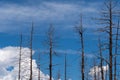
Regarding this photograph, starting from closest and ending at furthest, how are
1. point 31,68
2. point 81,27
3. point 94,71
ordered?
point 81,27, point 31,68, point 94,71

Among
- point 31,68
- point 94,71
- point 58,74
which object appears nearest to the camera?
point 31,68

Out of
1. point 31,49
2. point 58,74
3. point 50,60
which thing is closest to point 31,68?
point 31,49

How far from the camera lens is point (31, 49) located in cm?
5712

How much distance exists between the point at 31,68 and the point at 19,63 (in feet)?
19.4

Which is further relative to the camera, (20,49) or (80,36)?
(20,49)

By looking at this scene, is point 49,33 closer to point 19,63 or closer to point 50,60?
point 50,60

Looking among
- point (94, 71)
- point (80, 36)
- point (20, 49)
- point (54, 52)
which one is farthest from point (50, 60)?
point (94, 71)

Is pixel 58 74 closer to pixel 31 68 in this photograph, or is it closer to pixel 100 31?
pixel 31 68

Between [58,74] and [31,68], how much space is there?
40.8 meters

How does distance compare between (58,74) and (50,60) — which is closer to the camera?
(50,60)

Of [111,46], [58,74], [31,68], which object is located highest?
[111,46]

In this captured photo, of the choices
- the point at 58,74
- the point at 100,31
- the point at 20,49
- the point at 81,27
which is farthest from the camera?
the point at 58,74

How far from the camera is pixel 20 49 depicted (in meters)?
61.4

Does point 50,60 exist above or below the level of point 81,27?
below
